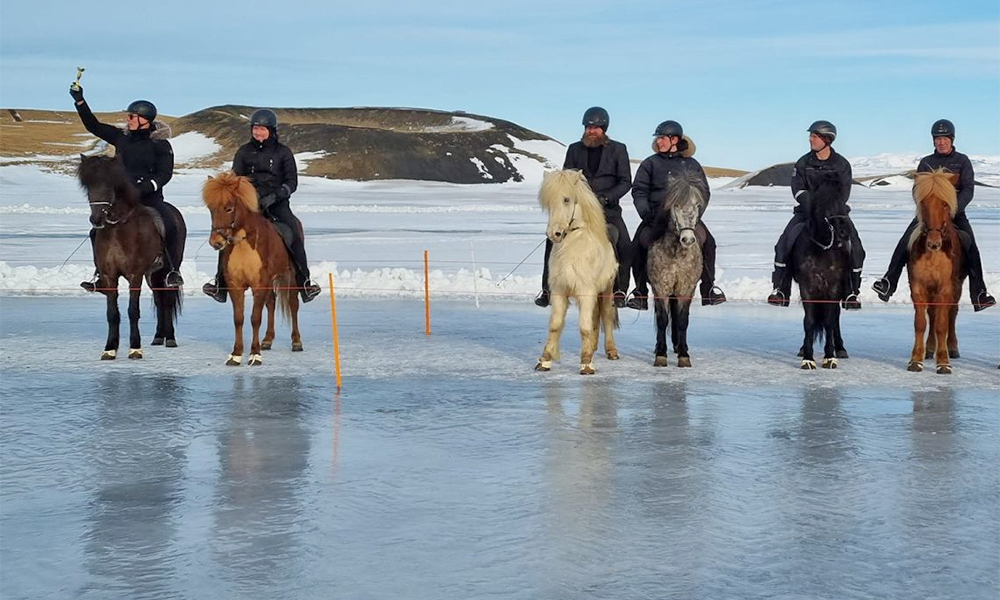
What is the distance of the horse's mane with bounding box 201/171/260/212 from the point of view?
10664mm

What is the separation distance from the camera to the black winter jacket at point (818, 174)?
10.6 metres

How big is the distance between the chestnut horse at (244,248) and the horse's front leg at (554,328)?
107 inches

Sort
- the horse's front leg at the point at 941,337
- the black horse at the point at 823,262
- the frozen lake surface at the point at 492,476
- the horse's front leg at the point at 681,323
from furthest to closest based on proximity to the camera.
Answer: the horse's front leg at the point at 681,323 → the horse's front leg at the point at 941,337 → the black horse at the point at 823,262 → the frozen lake surface at the point at 492,476

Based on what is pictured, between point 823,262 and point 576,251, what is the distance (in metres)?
2.32

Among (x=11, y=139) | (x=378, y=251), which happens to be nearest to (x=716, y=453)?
(x=378, y=251)

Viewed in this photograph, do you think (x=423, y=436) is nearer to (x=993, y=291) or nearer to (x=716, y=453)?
(x=716, y=453)

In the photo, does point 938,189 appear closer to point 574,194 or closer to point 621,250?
point 621,250

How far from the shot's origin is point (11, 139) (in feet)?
415

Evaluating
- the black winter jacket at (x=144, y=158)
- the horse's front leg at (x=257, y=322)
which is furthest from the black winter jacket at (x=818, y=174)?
the black winter jacket at (x=144, y=158)

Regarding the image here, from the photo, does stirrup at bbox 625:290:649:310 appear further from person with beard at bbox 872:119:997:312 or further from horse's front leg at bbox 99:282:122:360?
horse's front leg at bbox 99:282:122:360

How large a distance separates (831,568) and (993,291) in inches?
512

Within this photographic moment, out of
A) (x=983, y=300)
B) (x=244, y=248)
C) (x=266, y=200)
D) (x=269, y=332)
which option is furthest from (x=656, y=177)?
(x=269, y=332)

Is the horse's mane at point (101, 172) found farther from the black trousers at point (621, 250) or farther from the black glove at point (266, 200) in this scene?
the black trousers at point (621, 250)

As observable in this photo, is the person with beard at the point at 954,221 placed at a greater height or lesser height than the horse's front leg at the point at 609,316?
greater
